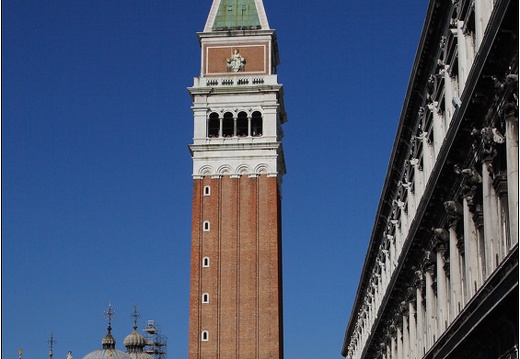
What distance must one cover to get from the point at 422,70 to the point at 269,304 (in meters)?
58.4

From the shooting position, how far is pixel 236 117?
319 ft

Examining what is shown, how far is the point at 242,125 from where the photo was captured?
98625mm

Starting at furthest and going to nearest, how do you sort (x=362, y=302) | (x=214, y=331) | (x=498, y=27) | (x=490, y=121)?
(x=214, y=331), (x=362, y=302), (x=490, y=121), (x=498, y=27)

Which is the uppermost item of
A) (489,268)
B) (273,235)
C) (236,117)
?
(236,117)

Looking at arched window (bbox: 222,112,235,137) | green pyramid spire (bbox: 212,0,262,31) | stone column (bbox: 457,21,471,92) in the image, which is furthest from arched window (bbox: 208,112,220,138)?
stone column (bbox: 457,21,471,92)

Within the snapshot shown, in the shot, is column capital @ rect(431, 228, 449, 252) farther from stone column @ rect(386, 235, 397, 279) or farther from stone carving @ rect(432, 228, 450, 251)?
stone column @ rect(386, 235, 397, 279)

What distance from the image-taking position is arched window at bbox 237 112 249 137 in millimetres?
97688

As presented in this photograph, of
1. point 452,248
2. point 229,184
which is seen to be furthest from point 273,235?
point 452,248

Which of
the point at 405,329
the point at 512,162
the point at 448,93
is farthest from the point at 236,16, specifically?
the point at 512,162

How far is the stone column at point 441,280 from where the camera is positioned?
108ft

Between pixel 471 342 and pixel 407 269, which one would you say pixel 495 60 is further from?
pixel 407 269

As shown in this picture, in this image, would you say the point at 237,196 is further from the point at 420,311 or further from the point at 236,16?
the point at 420,311

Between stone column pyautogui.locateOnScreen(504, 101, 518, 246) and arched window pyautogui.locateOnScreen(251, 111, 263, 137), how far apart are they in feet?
241

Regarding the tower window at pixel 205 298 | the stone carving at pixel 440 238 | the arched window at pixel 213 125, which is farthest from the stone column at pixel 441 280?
the arched window at pixel 213 125
